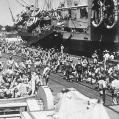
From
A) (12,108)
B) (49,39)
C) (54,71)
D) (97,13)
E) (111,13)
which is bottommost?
(54,71)

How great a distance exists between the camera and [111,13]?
27234 mm

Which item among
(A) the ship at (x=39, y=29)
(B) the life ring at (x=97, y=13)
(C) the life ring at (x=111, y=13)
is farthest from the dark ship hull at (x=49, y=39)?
(C) the life ring at (x=111, y=13)

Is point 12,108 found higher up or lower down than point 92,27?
lower down

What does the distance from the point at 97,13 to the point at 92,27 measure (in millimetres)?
2381

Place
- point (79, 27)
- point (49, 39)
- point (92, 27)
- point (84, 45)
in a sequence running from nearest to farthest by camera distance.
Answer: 1. point (92, 27)
2. point (84, 45)
3. point (79, 27)
4. point (49, 39)

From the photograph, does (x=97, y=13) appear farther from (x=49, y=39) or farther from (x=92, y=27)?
(x=49, y=39)

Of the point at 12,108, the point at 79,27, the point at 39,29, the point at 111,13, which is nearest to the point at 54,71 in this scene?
the point at 111,13

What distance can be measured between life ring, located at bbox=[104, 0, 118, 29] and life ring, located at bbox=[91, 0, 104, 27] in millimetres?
667

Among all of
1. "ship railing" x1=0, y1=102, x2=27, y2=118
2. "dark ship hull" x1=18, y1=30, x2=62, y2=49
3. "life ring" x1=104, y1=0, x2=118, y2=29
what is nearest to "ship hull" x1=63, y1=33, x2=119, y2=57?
"life ring" x1=104, y1=0, x2=118, y2=29

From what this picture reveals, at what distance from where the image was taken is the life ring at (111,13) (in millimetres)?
26636

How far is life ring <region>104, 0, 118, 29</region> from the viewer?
26.6m

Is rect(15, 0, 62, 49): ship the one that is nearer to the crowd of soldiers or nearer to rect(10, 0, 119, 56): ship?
rect(10, 0, 119, 56): ship

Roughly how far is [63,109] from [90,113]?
63 centimetres

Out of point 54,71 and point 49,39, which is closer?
point 54,71
